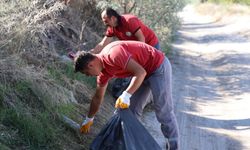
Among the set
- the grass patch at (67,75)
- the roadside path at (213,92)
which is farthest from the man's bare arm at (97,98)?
the roadside path at (213,92)

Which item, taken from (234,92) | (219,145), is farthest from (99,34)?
(219,145)

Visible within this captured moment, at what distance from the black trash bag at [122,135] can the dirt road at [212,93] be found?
77.0 inches

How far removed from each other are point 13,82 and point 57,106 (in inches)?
24.9

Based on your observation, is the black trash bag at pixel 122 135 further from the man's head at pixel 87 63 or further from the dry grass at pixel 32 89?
the man's head at pixel 87 63

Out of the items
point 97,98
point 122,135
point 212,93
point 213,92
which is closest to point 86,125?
point 97,98

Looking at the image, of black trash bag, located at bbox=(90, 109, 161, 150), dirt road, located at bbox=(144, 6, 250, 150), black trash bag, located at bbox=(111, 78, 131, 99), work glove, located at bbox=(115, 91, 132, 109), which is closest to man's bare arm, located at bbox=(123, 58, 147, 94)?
work glove, located at bbox=(115, 91, 132, 109)

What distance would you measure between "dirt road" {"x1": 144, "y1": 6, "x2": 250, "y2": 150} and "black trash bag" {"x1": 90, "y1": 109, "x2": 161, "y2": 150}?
195 centimetres

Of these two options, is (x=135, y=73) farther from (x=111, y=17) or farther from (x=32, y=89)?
(x=111, y=17)

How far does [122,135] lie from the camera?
4.70 meters

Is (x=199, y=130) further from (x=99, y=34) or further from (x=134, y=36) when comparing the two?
(x=99, y=34)

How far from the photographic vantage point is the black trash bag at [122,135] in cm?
468

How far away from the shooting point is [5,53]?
16.9 ft

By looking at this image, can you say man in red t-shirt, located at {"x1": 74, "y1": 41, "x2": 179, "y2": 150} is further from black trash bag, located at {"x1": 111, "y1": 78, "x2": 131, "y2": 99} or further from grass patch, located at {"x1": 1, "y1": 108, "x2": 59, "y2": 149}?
black trash bag, located at {"x1": 111, "y1": 78, "x2": 131, "y2": 99}

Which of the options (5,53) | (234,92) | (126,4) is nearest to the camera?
(5,53)
